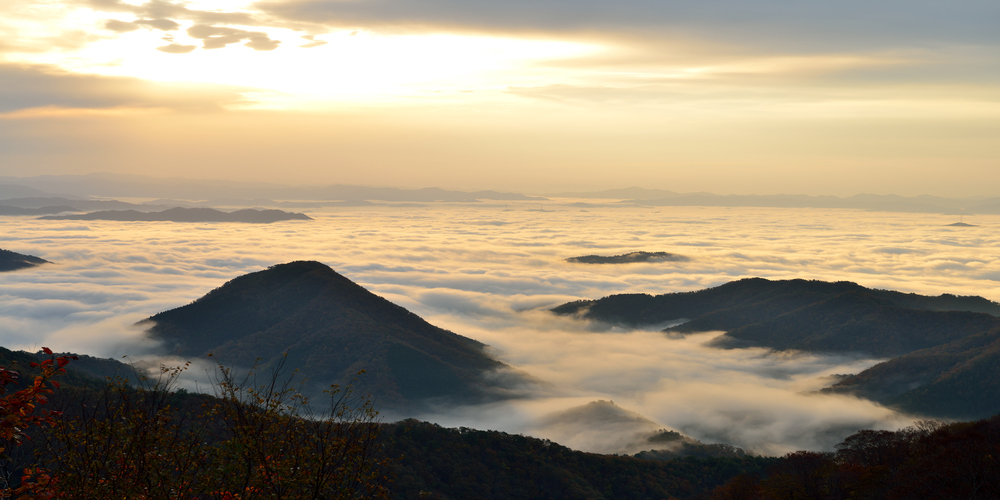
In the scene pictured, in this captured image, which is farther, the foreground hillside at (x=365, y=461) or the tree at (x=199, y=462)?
the foreground hillside at (x=365, y=461)

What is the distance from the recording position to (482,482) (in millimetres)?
91812

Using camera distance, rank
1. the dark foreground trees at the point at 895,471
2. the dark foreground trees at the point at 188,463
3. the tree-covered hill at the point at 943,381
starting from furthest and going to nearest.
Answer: the tree-covered hill at the point at 943,381, the dark foreground trees at the point at 895,471, the dark foreground trees at the point at 188,463

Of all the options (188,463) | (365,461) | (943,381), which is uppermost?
(188,463)

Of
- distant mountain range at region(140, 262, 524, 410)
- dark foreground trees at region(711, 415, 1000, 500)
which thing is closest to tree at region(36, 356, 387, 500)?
dark foreground trees at region(711, 415, 1000, 500)

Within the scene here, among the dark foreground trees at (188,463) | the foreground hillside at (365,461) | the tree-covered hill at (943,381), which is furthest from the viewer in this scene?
the tree-covered hill at (943,381)

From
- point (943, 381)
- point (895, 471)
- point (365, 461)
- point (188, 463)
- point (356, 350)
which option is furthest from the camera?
point (356, 350)

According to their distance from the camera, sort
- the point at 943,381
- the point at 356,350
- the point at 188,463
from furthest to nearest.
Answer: the point at 356,350 → the point at 943,381 → the point at 188,463

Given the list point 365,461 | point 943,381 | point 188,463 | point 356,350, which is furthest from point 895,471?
point 356,350

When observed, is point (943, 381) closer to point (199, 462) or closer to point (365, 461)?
point (365, 461)

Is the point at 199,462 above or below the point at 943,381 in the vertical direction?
above

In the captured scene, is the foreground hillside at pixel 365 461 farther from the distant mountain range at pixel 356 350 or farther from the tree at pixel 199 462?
the distant mountain range at pixel 356 350

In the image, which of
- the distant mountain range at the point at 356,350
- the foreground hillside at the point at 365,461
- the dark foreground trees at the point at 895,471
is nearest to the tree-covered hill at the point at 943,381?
the foreground hillside at the point at 365,461

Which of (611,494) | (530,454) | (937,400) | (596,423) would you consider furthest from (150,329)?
(937,400)

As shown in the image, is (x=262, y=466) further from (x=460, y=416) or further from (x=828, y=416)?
(x=828, y=416)
